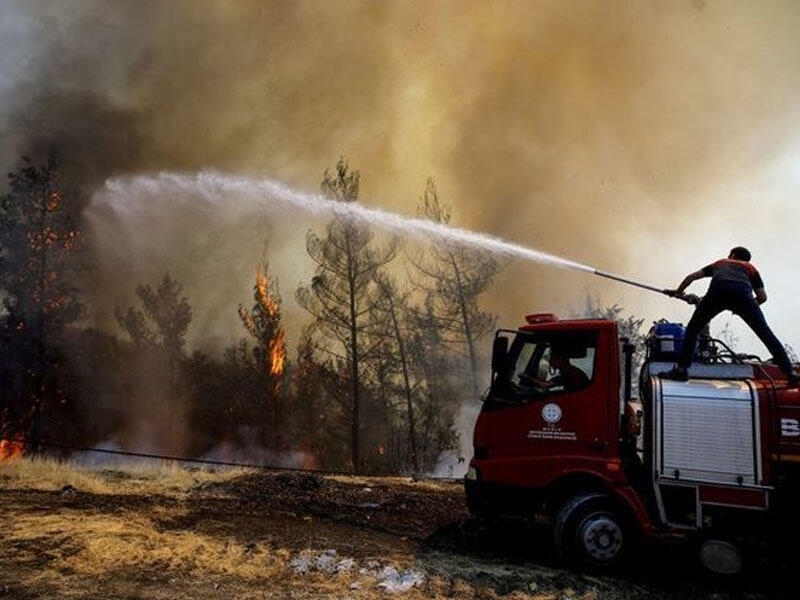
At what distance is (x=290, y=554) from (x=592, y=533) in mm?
3513

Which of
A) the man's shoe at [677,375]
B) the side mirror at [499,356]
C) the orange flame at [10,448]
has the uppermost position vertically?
the side mirror at [499,356]

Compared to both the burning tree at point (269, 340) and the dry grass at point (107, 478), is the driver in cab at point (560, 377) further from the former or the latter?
the burning tree at point (269, 340)

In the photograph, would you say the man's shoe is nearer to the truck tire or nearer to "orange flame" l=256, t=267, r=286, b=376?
the truck tire

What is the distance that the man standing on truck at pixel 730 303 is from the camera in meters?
6.68

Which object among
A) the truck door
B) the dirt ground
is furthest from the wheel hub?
the truck door

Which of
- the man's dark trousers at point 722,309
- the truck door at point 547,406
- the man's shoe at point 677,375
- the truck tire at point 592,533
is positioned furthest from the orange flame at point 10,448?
the man's dark trousers at point 722,309

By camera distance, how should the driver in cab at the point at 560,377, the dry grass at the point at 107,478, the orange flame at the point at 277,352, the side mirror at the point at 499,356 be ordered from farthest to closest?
the orange flame at the point at 277,352
the dry grass at the point at 107,478
the side mirror at the point at 499,356
the driver in cab at the point at 560,377

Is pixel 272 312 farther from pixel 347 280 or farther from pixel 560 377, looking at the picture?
pixel 560 377

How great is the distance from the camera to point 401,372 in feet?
89.4

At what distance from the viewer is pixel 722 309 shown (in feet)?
22.8

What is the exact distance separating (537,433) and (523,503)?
0.88 m

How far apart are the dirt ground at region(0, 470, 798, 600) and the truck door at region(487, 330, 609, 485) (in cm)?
124

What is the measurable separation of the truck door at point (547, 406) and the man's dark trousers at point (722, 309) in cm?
105

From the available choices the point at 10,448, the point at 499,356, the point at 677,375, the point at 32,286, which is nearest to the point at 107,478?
the point at 499,356
